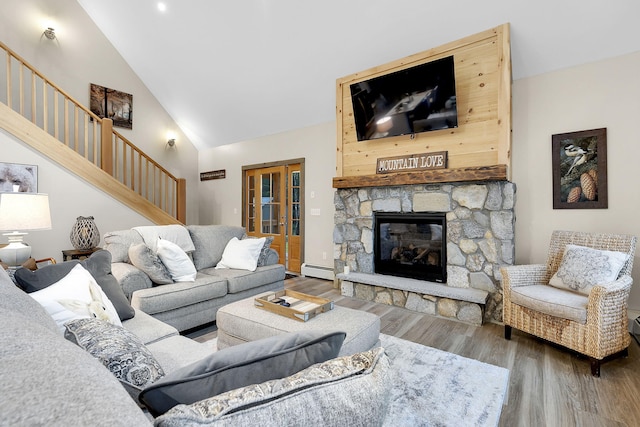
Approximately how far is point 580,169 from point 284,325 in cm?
322

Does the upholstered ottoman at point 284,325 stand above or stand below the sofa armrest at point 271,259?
below

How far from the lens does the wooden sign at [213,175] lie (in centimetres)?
657

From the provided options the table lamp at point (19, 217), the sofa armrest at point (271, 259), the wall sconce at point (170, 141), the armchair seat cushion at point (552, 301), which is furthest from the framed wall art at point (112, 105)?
the armchair seat cushion at point (552, 301)

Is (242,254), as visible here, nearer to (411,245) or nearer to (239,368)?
(411,245)

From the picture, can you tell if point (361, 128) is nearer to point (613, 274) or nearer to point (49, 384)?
point (613, 274)

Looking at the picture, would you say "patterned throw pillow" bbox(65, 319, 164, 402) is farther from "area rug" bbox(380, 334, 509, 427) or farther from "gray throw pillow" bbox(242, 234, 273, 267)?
"gray throw pillow" bbox(242, 234, 273, 267)

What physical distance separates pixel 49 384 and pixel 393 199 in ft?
12.0

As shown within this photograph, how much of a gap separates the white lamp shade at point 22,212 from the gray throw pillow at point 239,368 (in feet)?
8.16

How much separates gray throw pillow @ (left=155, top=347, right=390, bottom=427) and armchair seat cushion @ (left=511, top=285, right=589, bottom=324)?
234 centimetres

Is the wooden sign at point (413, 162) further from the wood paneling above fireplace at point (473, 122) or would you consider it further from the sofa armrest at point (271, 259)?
the sofa armrest at point (271, 259)

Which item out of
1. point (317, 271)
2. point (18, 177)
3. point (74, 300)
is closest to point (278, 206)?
point (317, 271)

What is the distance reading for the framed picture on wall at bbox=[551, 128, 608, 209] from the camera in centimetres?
299

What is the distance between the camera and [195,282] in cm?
289

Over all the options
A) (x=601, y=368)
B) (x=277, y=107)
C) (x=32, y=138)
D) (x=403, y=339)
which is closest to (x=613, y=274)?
(x=601, y=368)
